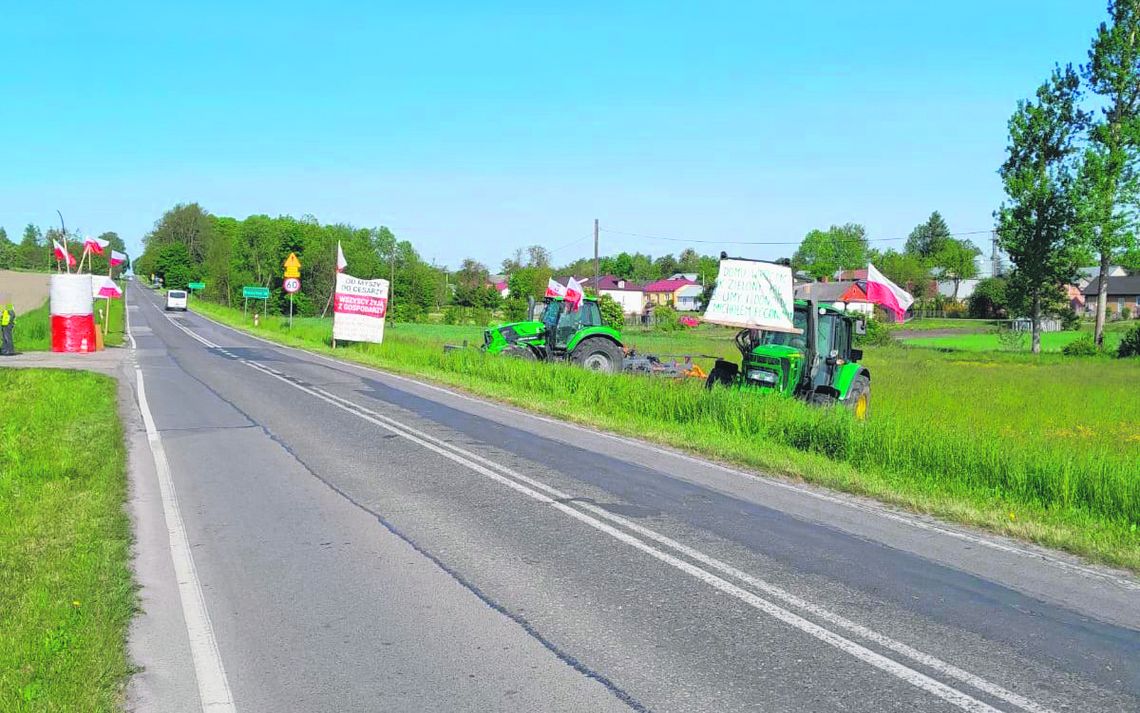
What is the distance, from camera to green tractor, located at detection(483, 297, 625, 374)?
23.4 m

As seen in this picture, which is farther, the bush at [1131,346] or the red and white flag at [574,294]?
the bush at [1131,346]

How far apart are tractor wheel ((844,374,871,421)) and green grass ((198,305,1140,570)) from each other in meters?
0.99

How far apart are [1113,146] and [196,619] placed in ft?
188

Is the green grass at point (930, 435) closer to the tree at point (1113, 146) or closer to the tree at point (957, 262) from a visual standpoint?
the tree at point (1113, 146)

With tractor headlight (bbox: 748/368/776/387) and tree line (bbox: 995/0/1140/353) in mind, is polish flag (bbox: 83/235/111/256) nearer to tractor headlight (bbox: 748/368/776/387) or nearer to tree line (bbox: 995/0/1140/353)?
tractor headlight (bbox: 748/368/776/387)

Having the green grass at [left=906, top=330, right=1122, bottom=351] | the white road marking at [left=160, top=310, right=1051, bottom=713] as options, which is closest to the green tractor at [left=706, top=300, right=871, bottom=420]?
the white road marking at [left=160, top=310, right=1051, bottom=713]

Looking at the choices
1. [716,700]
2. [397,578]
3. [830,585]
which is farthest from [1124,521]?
[397,578]

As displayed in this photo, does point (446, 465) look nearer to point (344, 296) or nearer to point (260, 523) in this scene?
point (260, 523)

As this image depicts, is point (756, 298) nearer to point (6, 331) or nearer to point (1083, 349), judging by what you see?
point (6, 331)

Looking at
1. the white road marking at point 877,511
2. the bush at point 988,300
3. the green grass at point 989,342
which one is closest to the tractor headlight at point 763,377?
the white road marking at point 877,511

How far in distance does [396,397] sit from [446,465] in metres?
7.82

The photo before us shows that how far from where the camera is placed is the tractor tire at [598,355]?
2338 centimetres

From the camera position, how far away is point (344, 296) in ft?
110

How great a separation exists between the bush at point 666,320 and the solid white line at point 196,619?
63.6 metres
